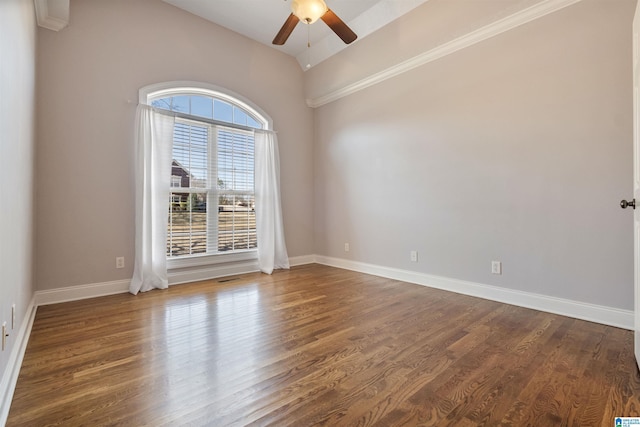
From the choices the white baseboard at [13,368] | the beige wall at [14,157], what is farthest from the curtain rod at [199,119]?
the white baseboard at [13,368]

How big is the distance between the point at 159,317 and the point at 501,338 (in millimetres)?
2762

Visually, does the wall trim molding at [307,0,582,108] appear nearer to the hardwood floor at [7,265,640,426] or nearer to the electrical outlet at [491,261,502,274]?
the electrical outlet at [491,261,502,274]

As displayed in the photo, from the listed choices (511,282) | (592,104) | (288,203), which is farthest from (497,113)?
(288,203)

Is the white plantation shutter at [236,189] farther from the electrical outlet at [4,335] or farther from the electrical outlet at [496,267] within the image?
the electrical outlet at [496,267]

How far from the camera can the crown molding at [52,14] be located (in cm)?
255

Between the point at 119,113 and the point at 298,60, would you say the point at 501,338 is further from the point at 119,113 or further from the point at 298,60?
the point at 298,60

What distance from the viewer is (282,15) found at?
12.7ft

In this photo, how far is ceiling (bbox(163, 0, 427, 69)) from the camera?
364 cm

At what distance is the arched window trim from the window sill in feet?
6.20

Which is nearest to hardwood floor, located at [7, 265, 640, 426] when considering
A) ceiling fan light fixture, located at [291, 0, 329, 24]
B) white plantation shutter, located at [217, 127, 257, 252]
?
white plantation shutter, located at [217, 127, 257, 252]

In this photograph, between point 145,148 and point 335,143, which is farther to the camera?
point 335,143

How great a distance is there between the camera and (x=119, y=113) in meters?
3.31

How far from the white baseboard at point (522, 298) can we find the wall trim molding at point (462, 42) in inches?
102

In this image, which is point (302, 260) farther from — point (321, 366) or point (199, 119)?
point (321, 366)
